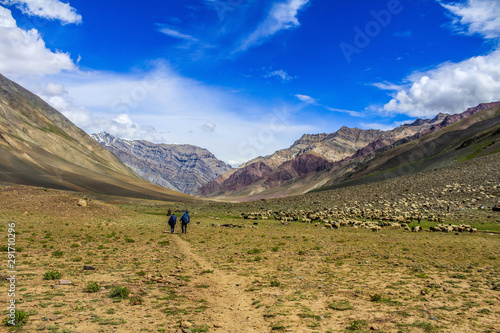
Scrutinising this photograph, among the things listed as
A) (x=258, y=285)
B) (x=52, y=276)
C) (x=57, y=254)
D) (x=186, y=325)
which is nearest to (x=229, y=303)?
(x=258, y=285)

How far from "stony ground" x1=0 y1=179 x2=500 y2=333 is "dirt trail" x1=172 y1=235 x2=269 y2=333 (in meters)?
0.06

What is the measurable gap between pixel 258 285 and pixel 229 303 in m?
2.64

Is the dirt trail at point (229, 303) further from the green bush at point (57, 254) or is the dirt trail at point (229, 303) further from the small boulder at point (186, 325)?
the green bush at point (57, 254)

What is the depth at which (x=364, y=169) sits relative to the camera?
190500mm

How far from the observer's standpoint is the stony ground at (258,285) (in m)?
10.0

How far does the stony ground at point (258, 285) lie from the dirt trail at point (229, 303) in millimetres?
58

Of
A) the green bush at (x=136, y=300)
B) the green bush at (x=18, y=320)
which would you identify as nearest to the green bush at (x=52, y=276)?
the green bush at (x=136, y=300)

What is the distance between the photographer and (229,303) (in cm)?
1229

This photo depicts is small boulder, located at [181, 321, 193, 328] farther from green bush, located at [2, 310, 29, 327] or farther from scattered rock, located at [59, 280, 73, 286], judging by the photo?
scattered rock, located at [59, 280, 73, 286]

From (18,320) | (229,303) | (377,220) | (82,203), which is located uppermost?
(82,203)

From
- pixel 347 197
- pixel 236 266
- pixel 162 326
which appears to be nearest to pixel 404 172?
pixel 347 197

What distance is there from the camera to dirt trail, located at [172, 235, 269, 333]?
10.1 m

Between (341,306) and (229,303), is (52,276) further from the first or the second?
(341,306)

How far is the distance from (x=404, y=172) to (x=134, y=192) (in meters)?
139
